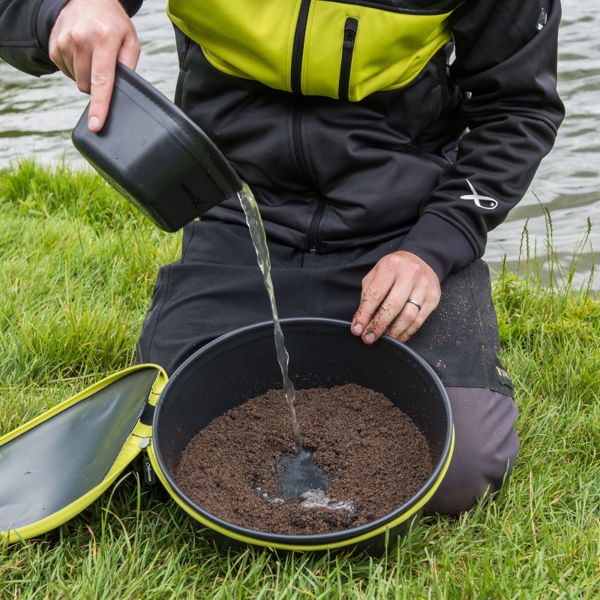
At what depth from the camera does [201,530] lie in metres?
1.24

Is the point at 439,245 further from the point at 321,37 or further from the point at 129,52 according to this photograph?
the point at 129,52

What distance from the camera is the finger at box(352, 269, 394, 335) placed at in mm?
1503

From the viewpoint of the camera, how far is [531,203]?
115 inches

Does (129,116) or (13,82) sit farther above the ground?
(129,116)

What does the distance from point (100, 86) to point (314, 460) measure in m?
0.86

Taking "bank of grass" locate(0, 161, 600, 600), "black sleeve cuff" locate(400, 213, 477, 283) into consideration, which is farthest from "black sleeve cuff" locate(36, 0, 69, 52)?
"black sleeve cuff" locate(400, 213, 477, 283)

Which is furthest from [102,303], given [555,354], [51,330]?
[555,354]

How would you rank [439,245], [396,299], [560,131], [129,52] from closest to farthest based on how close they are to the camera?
[129,52] → [396,299] → [439,245] → [560,131]

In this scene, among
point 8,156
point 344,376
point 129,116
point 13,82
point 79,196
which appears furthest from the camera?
point 13,82

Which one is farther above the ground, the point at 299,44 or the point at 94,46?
the point at 94,46

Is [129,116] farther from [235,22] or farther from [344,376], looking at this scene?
[344,376]

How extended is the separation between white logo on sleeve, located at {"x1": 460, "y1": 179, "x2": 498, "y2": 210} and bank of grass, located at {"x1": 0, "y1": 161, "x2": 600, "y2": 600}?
42 cm

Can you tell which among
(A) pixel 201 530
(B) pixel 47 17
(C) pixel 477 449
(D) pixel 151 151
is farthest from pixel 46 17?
(C) pixel 477 449

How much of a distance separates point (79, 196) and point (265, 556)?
1.86m
